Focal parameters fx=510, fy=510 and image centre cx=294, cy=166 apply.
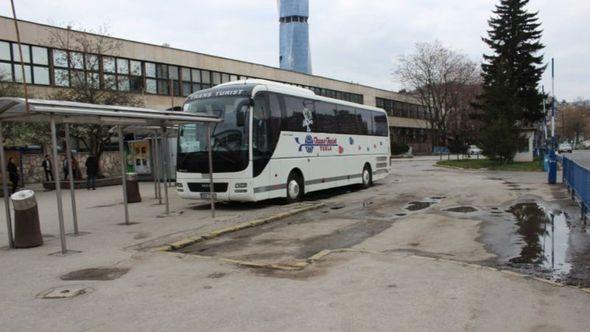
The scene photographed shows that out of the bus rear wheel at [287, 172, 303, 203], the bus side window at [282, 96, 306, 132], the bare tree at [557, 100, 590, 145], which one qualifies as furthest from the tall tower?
the bus rear wheel at [287, 172, 303, 203]

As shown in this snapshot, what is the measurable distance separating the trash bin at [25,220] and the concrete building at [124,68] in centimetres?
1200

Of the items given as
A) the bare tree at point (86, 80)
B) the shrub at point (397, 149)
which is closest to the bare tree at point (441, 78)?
the shrub at point (397, 149)

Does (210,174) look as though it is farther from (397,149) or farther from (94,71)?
(397,149)

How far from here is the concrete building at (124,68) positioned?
1107 inches

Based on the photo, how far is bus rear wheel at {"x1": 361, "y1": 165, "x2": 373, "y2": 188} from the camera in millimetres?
21016

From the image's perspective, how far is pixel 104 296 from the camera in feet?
20.4

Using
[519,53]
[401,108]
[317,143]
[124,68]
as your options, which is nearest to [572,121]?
[401,108]

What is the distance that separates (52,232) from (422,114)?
84188 millimetres

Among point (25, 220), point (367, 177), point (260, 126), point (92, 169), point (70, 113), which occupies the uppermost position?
point (70, 113)

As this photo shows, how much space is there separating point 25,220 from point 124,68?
92.9 feet

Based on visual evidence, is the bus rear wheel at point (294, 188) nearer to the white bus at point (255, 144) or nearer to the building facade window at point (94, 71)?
the white bus at point (255, 144)

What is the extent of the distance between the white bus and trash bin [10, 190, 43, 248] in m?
5.17

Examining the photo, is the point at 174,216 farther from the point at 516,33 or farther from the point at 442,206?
the point at 516,33

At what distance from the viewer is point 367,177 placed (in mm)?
21453
